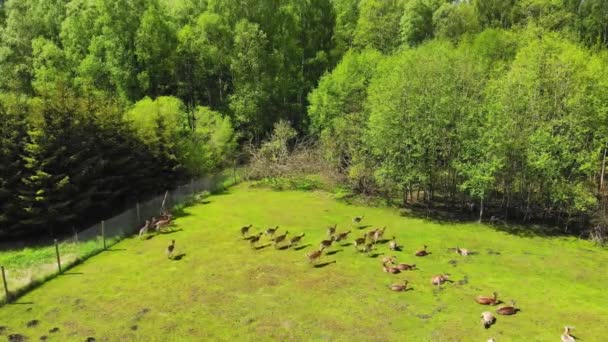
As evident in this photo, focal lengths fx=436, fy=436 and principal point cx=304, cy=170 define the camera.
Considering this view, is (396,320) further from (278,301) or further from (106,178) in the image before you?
(106,178)

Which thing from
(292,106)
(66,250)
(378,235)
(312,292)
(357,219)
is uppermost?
(292,106)

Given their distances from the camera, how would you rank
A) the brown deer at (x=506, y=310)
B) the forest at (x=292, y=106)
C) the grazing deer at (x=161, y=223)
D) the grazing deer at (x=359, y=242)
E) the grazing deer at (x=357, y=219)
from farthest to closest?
the grazing deer at (x=357, y=219) → the forest at (x=292, y=106) → the grazing deer at (x=161, y=223) → the grazing deer at (x=359, y=242) → the brown deer at (x=506, y=310)

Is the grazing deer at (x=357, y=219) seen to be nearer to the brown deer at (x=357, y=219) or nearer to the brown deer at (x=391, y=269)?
the brown deer at (x=357, y=219)

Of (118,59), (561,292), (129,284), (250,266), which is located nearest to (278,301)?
(250,266)

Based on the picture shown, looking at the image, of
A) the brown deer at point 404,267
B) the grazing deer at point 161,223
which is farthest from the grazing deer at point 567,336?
the grazing deer at point 161,223

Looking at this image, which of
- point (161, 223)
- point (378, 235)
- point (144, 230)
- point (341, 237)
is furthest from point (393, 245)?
point (144, 230)

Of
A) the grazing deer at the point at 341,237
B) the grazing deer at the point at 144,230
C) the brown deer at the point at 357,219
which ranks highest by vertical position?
the grazing deer at the point at 144,230

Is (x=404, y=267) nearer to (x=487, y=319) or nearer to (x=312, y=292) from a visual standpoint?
(x=312, y=292)

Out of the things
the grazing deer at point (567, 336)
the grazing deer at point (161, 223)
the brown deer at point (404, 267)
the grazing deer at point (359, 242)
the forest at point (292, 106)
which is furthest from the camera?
the forest at point (292, 106)
